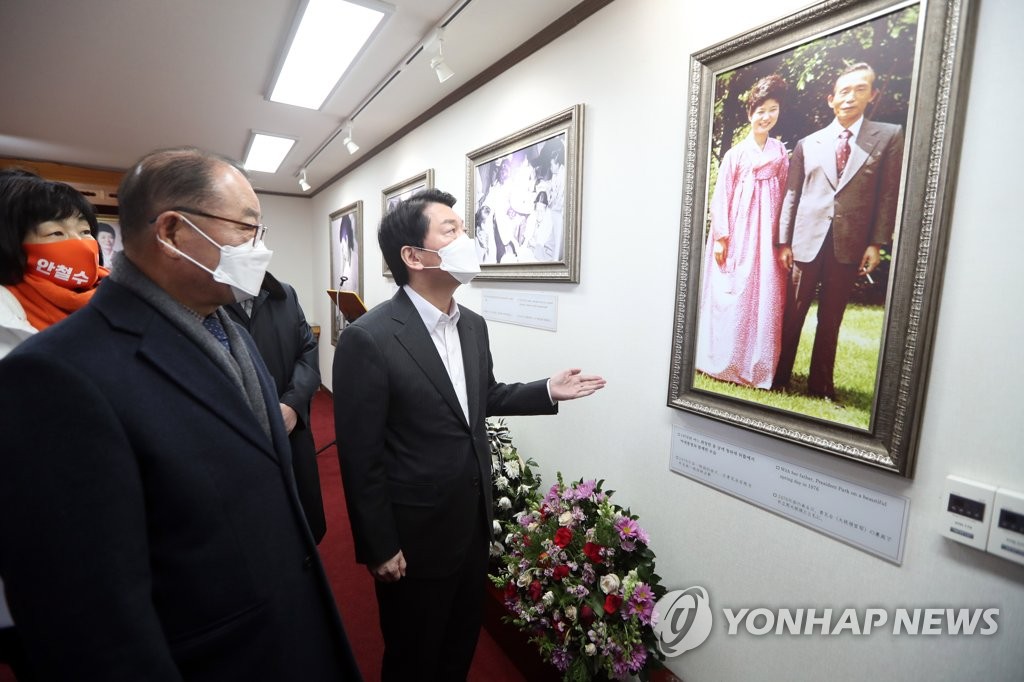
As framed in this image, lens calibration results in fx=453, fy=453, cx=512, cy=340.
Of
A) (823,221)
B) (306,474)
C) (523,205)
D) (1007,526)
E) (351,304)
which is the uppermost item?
(523,205)

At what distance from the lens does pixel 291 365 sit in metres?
1.86

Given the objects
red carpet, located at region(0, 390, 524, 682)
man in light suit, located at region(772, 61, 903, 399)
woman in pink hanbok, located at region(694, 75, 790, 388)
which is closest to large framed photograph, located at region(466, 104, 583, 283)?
woman in pink hanbok, located at region(694, 75, 790, 388)

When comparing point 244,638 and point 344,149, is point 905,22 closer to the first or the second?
point 244,638

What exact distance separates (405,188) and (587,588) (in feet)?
10.4

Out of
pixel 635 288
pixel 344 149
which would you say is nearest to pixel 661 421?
pixel 635 288

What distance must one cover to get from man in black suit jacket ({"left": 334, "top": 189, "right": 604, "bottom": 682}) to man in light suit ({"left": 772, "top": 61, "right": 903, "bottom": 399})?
0.67m

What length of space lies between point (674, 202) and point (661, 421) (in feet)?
2.67

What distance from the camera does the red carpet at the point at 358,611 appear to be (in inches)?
76.6

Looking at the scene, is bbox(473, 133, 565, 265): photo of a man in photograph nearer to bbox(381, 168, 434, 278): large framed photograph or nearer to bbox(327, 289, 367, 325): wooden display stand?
bbox(381, 168, 434, 278): large framed photograph

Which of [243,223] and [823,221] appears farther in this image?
[823,221]

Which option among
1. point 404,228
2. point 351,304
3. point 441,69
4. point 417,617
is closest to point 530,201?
point 441,69

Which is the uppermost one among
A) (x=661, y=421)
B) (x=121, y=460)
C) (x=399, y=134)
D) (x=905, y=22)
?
(x=399, y=134)

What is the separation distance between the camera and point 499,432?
2568 mm

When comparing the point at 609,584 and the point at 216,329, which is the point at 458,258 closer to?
the point at 216,329
